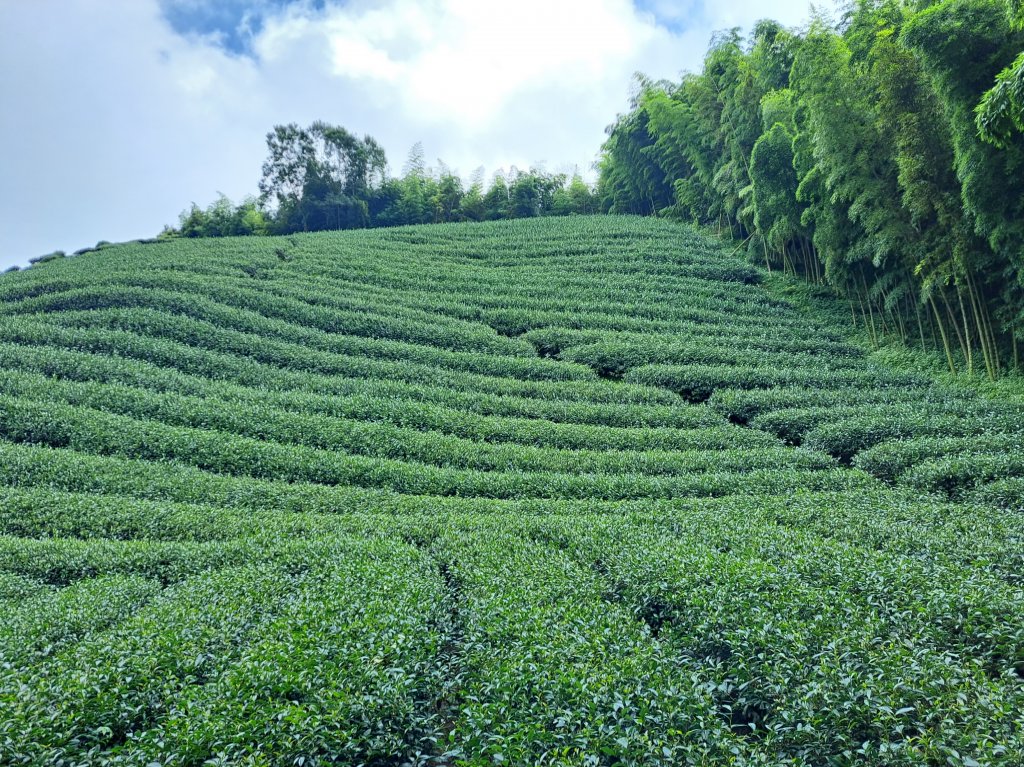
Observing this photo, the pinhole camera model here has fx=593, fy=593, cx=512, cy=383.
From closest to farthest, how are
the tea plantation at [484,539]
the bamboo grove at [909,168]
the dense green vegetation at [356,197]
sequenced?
the tea plantation at [484,539], the bamboo grove at [909,168], the dense green vegetation at [356,197]

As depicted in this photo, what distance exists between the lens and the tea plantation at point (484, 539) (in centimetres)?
626

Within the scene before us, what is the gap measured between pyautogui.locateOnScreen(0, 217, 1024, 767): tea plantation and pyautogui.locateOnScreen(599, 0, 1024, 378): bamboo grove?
10.7 feet

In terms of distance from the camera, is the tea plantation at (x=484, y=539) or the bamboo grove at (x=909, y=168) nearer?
the tea plantation at (x=484, y=539)

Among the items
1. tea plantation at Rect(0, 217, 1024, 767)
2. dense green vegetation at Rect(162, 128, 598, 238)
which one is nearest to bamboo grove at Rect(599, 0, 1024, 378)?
tea plantation at Rect(0, 217, 1024, 767)

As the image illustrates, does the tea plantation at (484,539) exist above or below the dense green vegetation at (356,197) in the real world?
below

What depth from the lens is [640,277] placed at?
138 feet

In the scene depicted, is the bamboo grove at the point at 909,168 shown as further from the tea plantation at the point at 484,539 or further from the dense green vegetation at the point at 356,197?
the dense green vegetation at the point at 356,197

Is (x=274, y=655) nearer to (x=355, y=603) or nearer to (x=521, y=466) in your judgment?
(x=355, y=603)

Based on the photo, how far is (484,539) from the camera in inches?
502

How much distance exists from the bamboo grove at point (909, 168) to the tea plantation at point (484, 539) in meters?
3.26

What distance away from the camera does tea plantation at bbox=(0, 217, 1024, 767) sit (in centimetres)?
626

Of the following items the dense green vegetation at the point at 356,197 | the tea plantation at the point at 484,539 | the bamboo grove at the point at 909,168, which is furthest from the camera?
the dense green vegetation at the point at 356,197

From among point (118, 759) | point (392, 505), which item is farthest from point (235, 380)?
point (118, 759)

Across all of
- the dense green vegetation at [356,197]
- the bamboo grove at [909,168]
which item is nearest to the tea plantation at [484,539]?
the bamboo grove at [909,168]
